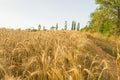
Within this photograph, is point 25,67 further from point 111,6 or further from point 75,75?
point 111,6

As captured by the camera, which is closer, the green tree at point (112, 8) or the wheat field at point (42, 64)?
the wheat field at point (42, 64)

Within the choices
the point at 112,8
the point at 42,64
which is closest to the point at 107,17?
the point at 112,8

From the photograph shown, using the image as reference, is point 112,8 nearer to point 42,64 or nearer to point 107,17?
point 107,17

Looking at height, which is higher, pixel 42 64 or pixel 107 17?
pixel 107 17

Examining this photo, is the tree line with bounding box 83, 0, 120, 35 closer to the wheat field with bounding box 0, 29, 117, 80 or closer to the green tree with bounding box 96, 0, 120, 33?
the green tree with bounding box 96, 0, 120, 33

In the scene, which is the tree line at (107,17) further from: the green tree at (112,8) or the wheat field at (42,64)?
the wheat field at (42,64)

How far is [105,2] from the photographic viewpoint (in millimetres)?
33188

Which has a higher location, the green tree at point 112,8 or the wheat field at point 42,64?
the green tree at point 112,8

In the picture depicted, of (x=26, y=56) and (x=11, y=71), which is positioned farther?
(x=26, y=56)

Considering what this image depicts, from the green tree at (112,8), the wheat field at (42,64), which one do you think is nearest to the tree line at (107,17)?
the green tree at (112,8)

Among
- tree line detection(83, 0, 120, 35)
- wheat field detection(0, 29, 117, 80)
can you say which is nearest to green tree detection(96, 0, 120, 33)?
tree line detection(83, 0, 120, 35)

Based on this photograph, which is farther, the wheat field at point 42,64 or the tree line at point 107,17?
the tree line at point 107,17

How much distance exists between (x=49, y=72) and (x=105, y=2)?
29.7m

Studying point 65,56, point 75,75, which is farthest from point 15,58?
point 75,75
